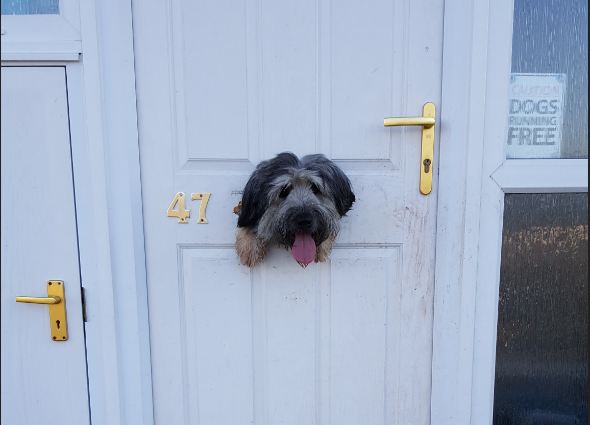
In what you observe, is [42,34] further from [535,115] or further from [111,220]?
[535,115]

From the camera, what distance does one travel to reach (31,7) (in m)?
1.16

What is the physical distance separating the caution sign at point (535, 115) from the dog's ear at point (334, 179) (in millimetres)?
497

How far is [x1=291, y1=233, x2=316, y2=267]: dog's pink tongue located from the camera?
3.54 ft

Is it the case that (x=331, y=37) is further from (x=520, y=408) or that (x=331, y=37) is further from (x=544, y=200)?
(x=520, y=408)

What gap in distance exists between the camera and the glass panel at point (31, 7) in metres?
1.16

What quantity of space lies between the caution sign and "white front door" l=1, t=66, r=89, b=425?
49.9 inches

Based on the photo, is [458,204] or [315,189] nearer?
[315,189]

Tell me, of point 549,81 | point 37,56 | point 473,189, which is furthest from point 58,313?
point 549,81

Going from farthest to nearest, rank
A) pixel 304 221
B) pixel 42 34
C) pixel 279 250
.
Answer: pixel 279 250
pixel 42 34
pixel 304 221

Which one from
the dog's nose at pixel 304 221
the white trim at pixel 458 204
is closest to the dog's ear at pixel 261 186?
the dog's nose at pixel 304 221

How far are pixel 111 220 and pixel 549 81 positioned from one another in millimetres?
1315

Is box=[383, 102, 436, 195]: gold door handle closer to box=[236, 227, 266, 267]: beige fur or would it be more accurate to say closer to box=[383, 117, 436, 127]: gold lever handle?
box=[383, 117, 436, 127]: gold lever handle

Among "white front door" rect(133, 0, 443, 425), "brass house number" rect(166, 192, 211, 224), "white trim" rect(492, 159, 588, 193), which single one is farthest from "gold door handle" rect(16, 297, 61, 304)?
"white trim" rect(492, 159, 588, 193)

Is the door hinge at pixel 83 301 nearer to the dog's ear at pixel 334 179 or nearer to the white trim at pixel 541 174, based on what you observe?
the dog's ear at pixel 334 179
